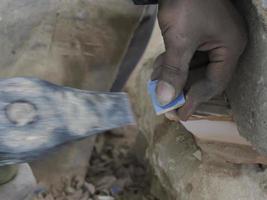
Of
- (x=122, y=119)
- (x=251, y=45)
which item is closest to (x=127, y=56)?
(x=251, y=45)

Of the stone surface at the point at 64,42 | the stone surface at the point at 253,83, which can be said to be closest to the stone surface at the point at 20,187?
the stone surface at the point at 64,42

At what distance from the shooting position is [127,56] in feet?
6.65

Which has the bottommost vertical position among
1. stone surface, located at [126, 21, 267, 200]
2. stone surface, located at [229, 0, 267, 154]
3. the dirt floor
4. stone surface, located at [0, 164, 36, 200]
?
Answer: the dirt floor

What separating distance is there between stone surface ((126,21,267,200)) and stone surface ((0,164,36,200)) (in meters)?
0.46

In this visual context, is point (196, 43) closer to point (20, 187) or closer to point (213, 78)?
point (213, 78)

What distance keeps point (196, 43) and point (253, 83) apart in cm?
18

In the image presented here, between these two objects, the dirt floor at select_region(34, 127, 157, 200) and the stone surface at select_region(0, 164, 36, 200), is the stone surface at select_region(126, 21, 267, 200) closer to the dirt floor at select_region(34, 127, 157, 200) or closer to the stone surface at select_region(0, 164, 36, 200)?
the dirt floor at select_region(34, 127, 157, 200)

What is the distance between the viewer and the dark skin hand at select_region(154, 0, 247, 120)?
123 centimetres

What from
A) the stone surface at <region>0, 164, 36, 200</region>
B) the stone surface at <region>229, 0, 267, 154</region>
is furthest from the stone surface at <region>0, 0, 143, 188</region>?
the stone surface at <region>229, 0, 267, 154</region>

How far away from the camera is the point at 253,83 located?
1.33 m

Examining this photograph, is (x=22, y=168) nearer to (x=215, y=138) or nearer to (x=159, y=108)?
(x=159, y=108)

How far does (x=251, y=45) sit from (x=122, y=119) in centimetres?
39

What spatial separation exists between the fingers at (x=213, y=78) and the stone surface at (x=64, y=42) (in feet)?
2.00

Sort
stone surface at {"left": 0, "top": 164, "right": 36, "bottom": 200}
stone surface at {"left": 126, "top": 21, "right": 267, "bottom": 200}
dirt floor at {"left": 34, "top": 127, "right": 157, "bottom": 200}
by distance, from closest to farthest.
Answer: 1. stone surface at {"left": 0, "top": 164, "right": 36, "bottom": 200}
2. stone surface at {"left": 126, "top": 21, "right": 267, "bottom": 200}
3. dirt floor at {"left": 34, "top": 127, "right": 157, "bottom": 200}
